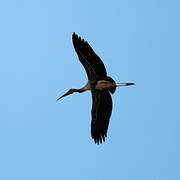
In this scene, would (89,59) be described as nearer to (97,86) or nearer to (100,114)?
(97,86)

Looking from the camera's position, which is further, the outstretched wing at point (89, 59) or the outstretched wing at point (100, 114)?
the outstretched wing at point (100, 114)

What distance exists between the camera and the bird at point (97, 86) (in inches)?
1336

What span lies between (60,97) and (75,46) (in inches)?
155

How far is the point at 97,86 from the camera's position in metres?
34.3

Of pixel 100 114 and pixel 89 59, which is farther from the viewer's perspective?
pixel 100 114

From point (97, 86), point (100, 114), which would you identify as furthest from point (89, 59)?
point (100, 114)

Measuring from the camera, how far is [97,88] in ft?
113

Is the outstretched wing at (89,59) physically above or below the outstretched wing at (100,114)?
above

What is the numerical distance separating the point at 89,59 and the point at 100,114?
7.58ft

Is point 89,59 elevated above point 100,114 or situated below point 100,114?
above

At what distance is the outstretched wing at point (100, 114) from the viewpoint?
34.6 m

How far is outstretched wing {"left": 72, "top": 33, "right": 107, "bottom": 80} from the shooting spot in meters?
33.9

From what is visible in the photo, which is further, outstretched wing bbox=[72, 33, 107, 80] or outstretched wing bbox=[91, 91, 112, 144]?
outstretched wing bbox=[91, 91, 112, 144]

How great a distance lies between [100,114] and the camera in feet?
115
